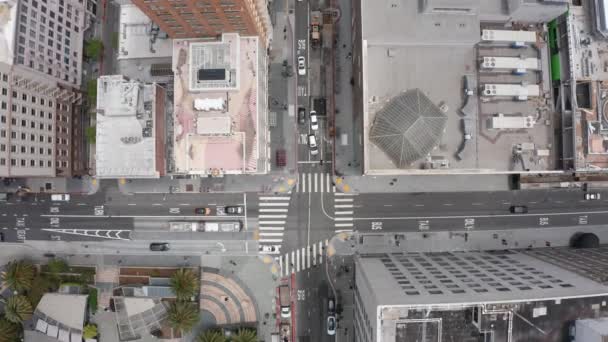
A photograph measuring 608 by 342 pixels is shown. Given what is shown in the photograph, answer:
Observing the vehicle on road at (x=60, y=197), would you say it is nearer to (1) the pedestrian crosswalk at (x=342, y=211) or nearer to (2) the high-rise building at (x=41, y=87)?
(2) the high-rise building at (x=41, y=87)

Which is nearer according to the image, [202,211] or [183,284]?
[183,284]

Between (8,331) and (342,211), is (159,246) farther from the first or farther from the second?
(342,211)

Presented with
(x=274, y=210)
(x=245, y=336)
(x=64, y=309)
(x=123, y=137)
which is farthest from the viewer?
(x=274, y=210)

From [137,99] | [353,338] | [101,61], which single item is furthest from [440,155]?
[101,61]

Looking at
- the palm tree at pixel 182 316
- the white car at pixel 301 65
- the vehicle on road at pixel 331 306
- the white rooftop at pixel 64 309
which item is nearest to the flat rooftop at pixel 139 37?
the white car at pixel 301 65

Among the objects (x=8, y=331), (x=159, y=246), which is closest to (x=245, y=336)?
(x=159, y=246)

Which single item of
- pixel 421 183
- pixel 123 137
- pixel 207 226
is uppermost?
pixel 123 137
